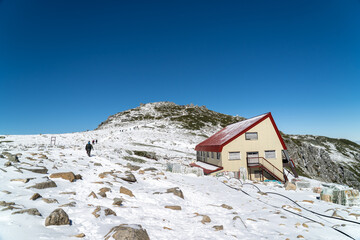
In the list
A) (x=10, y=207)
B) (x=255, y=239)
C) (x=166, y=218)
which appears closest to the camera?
(x=10, y=207)

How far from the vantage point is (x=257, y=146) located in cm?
2531

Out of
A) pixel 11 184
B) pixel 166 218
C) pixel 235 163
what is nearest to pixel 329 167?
pixel 235 163

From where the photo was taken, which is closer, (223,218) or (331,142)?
(223,218)

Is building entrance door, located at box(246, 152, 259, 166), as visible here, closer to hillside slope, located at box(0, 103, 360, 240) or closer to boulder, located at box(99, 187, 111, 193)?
hillside slope, located at box(0, 103, 360, 240)

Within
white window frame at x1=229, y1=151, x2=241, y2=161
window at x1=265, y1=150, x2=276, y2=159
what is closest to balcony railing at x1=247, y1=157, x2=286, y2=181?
window at x1=265, y1=150, x2=276, y2=159

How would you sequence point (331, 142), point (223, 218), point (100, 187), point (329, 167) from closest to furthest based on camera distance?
point (223, 218) < point (100, 187) < point (329, 167) < point (331, 142)

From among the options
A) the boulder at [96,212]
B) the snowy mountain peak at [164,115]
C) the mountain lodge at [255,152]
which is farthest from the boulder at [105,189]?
the snowy mountain peak at [164,115]

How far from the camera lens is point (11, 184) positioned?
7.73 metres

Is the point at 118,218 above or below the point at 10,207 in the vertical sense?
below

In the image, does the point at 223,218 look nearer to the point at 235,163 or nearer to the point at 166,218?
the point at 166,218

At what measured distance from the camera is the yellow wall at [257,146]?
80.4ft

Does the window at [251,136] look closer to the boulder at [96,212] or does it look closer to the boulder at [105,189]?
the boulder at [105,189]

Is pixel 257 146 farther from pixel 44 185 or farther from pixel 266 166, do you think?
pixel 44 185

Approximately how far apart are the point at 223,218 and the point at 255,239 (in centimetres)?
196
